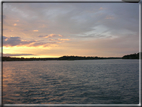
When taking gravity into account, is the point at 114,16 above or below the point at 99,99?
above

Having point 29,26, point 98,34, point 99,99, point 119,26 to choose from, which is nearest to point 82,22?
point 98,34

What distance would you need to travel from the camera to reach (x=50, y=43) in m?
66.8

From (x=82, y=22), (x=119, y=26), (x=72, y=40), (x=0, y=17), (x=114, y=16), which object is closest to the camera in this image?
(x=0, y=17)

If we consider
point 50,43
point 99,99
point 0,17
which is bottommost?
point 99,99

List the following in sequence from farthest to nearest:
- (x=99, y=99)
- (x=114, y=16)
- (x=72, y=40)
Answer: (x=72, y=40), (x=114, y=16), (x=99, y=99)

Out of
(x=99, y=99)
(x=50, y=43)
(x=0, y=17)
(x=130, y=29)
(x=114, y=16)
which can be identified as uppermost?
(x=114, y=16)

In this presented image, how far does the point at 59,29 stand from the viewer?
213 ft

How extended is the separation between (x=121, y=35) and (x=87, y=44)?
15.7 meters

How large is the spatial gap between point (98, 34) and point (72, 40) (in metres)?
15.4

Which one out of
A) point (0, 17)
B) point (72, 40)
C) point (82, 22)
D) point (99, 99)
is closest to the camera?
point (0, 17)

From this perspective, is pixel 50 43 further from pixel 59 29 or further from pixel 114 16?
pixel 114 16

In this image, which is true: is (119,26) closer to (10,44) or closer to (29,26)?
(29,26)

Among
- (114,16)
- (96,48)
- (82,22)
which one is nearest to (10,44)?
(82,22)

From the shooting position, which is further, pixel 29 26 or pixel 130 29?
pixel 29 26
